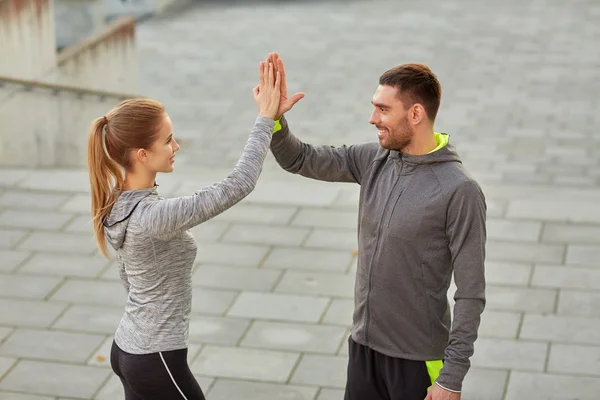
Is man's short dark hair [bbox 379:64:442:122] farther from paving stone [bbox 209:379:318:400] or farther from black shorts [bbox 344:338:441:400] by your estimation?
paving stone [bbox 209:379:318:400]

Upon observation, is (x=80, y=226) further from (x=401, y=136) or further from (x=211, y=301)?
(x=401, y=136)

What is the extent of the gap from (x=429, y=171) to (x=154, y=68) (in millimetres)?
14253

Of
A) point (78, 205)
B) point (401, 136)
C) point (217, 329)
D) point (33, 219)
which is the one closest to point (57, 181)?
point (78, 205)

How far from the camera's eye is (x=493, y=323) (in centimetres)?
685

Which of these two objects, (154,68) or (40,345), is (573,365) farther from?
(154,68)

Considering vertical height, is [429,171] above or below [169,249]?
above

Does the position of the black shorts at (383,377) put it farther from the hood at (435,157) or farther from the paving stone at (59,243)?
the paving stone at (59,243)

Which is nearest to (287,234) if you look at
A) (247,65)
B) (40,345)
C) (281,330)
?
(281,330)

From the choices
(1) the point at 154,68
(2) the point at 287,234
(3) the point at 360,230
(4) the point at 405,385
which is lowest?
(1) the point at 154,68

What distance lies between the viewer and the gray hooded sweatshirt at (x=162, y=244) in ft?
12.4

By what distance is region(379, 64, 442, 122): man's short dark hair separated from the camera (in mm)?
3928

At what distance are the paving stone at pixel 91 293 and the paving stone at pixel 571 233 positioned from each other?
3.36 m

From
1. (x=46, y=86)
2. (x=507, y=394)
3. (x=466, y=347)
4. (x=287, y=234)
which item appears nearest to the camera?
(x=466, y=347)

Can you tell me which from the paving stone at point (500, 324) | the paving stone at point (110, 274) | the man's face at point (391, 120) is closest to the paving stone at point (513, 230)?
the paving stone at point (500, 324)
